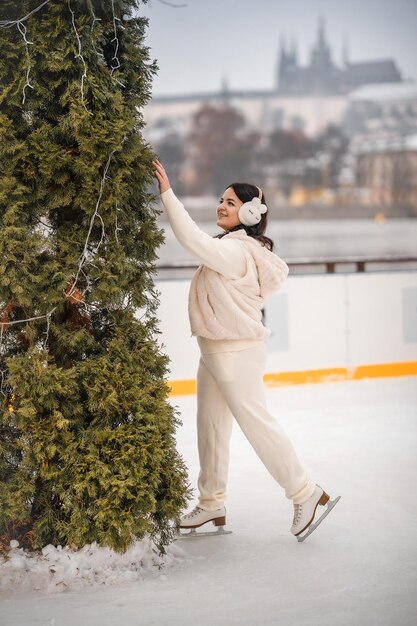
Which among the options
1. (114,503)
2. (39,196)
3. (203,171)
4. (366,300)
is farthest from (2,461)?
(203,171)

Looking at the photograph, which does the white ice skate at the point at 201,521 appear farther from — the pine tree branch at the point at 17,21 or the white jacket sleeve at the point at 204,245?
the pine tree branch at the point at 17,21

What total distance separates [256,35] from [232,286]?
10.4 meters

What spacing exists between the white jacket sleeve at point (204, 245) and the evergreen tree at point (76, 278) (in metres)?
0.13

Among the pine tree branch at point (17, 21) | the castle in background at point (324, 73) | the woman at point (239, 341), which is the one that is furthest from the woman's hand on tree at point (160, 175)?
the castle in background at point (324, 73)

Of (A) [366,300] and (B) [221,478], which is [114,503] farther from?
(A) [366,300]

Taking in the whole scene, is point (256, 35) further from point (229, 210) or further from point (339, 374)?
point (229, 210)

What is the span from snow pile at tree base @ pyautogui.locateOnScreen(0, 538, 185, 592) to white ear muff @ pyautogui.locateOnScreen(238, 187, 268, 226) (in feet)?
3.83

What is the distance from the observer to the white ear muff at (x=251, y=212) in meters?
3.42

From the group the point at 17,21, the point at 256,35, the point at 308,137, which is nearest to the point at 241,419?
the point at 17,21

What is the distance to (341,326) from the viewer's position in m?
7.55

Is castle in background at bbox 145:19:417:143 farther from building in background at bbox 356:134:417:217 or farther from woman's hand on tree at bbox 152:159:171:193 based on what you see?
woman's hand on tree at bbox 152:159:171:193

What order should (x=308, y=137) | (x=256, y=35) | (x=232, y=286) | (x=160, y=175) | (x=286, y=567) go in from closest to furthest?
(x=160, y=175)
(x=286, y=567)
(x=232, y=286)
(x=256, y=35)
(x=308, y=137)

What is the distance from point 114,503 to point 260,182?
37.9ft

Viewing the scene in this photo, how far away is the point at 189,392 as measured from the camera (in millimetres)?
7027
